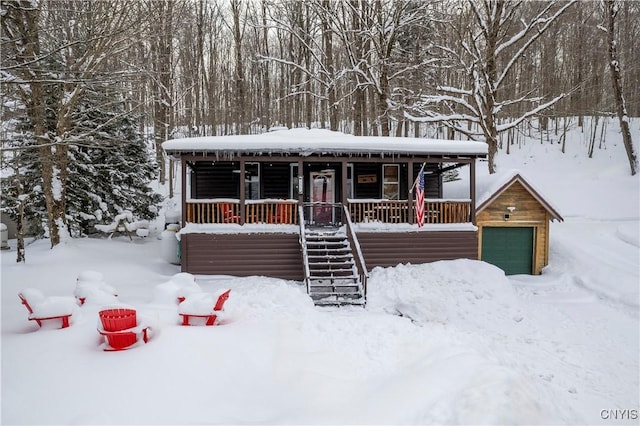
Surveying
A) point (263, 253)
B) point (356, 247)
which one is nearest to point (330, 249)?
point (356, 247)

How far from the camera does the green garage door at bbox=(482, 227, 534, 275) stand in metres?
13.4

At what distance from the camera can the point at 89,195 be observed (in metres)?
15.8

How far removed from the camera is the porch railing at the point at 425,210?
1251cm

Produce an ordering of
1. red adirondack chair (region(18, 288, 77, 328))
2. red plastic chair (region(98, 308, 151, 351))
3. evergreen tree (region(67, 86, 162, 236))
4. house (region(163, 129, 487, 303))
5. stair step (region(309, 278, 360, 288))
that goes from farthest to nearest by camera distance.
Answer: evergreen tree (region(67, 86, 162, 236)), house (region(163, 129, 487, 303)), stair step (region(309, 278, 360, 288)), red adirondack chair (region(18, 288, 77, 328)), red plastic chair (region(98, 308, 151, 351))

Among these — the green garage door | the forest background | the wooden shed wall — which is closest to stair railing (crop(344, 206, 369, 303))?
the wooden shed wall

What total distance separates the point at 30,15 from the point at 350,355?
12574 mm

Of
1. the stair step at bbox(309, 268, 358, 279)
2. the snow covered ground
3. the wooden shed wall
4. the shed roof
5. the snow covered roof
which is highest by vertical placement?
the snow covered roof

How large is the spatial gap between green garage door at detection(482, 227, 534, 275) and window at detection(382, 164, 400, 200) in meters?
3.33

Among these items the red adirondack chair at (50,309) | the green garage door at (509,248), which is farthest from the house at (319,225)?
the red adirondack chair at (50,309)

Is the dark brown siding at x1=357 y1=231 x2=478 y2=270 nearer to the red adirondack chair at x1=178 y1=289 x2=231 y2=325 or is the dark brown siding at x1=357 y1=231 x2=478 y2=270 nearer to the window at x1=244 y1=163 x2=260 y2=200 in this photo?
the window at x1=244 y1=163 x2=260 y2=200

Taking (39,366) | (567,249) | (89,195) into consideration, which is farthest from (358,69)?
(39,366)

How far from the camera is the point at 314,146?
11.5 m

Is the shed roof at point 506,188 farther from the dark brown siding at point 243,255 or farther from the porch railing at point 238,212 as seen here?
the dark brown siding at point 243,255

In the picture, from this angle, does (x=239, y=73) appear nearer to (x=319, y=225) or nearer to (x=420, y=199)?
(x=319, y=225)
